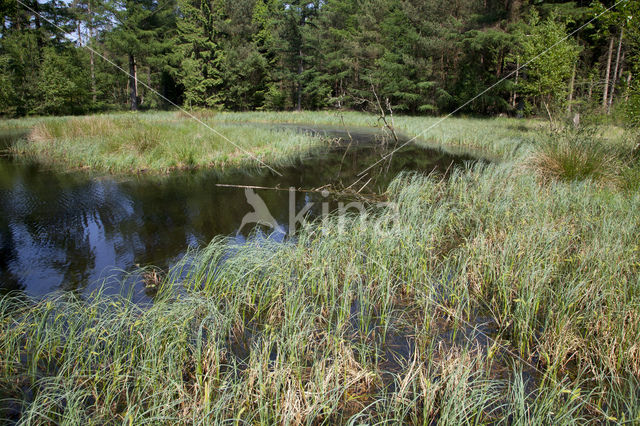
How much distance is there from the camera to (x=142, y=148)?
1020 centimetres

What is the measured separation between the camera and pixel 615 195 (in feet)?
16.1

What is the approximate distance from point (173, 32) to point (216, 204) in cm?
3787

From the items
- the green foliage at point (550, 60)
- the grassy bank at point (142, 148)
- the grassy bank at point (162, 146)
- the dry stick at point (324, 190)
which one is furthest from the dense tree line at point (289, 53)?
the dry stick at point (324, 190)

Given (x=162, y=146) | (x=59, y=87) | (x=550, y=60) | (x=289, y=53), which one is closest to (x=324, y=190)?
(x=162, y=146)

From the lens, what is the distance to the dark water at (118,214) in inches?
173

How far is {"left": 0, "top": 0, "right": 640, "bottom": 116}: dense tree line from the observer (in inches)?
878

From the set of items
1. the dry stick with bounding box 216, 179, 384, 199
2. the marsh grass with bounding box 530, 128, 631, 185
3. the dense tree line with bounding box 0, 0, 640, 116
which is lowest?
the dry stick with bounding box 216, 179, 384, 199

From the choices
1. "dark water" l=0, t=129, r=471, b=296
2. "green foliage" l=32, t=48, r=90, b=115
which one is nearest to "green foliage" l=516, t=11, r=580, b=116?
"dark water" l=0, t=129, r=471, b=296

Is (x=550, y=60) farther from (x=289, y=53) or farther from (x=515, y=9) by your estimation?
(x=289, y=53)

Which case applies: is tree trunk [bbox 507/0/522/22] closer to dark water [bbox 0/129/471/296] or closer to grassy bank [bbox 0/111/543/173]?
grassy bank [bbox 0/111/543/173]

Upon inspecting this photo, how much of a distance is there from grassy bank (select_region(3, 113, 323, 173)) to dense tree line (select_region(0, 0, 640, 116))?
9.38 metres

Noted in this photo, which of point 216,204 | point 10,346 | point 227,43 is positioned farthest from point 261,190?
point 227,43

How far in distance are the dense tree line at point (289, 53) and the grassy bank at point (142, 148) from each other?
938 cm

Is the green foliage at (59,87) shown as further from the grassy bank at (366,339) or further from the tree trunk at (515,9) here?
the tree trunk at (515,9)
